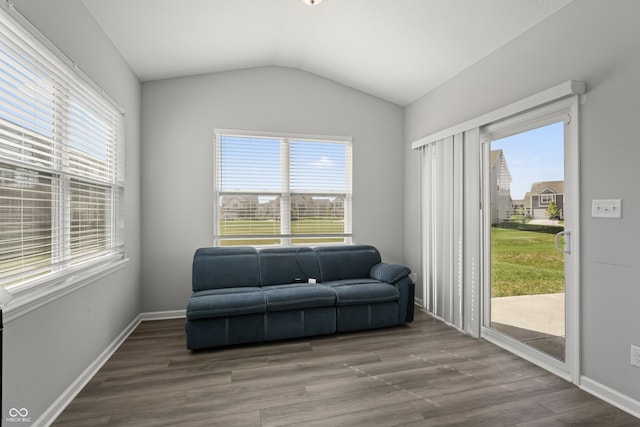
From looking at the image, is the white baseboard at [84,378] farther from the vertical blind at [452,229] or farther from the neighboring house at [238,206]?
the vertical blind at [452,229]

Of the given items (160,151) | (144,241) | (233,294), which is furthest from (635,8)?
(144,241)

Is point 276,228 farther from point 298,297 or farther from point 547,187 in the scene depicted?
point 547,187

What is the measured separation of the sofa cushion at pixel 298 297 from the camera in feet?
10.5

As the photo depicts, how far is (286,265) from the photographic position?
3924mm

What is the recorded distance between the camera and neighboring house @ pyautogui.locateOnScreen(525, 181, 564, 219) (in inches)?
106

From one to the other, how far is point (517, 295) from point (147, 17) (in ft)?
13.6

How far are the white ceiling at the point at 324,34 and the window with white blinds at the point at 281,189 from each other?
93cm

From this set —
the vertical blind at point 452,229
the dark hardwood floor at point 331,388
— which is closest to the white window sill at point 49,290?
the dark hardwood floor at point 331,388

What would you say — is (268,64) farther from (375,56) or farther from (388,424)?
(388,424)

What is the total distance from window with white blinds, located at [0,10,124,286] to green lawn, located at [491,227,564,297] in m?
3.67

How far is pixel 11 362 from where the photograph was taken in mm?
1680

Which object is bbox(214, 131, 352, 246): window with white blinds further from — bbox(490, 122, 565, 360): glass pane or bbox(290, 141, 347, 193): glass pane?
bbox(490, 122, 565, 360): glass pane

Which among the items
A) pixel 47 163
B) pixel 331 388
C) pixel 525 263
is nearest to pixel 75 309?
pixel 47 163
